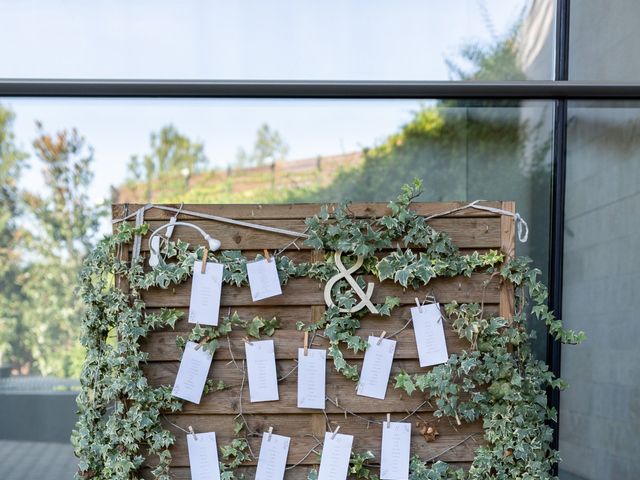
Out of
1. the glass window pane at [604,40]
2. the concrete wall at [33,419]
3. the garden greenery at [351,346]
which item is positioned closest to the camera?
the garden greenery at [351,346]

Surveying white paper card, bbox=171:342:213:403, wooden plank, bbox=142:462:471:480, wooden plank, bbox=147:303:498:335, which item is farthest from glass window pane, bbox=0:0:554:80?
wooden plank, bbox=142:462:471:480

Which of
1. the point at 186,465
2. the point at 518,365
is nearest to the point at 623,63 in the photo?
the point at 518,365

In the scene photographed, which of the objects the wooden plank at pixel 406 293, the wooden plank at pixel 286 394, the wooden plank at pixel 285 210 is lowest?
the wooden plank at pixel 286 394

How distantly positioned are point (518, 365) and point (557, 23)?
1.46 metres

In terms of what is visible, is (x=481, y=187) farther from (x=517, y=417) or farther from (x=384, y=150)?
(x=517, y=417)

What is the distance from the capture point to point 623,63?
2.86m

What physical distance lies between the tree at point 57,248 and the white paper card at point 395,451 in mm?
1305

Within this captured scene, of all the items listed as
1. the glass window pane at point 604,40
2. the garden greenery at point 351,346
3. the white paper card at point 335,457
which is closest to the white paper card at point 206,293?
the garden greenery at point 351,346

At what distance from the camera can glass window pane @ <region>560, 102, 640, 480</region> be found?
2.77 metres

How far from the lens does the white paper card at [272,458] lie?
7.60 feet

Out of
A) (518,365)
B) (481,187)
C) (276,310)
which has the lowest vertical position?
(518,365)

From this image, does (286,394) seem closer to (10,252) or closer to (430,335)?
(430,335)

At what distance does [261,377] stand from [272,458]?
0.28 metres

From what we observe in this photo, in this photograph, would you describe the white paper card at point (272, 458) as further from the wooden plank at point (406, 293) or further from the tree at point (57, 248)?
the tree at point (57, 248)
